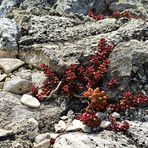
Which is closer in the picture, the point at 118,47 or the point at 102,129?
the point at 102,129

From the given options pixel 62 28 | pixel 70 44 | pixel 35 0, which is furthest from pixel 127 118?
pixel 35 0

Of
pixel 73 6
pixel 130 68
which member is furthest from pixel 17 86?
pixel 73 6

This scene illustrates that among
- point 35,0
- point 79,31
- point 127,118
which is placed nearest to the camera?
point 127,118

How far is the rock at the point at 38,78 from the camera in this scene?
A: 34.3 ft

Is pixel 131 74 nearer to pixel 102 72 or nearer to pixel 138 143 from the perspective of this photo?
pixel 102 72

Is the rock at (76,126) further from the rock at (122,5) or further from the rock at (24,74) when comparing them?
the rock at (122,5)

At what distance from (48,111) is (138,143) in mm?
2166

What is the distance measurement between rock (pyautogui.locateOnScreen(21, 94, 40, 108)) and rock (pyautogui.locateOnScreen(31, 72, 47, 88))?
627 mm

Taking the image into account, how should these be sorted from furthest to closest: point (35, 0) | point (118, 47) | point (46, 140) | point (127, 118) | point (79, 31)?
point (35, 0)
point (79, 31)
point (118, 47)
point (127, 118)
point (46, 140)

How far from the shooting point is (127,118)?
953 cm

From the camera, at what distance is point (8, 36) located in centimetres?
1116

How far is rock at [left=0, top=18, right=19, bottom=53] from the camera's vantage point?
36.5 ft

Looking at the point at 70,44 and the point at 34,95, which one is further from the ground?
the point at 70,44

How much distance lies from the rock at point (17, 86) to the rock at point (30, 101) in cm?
27
